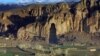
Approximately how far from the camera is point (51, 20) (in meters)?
89.2

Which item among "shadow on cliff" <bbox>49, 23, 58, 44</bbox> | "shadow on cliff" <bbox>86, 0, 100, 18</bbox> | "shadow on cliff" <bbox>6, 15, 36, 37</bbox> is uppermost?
"shadow on cliff" <bbox>86, 0, 100, 18</bbox>

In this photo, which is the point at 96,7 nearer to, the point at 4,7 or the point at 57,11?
the point at 57,11

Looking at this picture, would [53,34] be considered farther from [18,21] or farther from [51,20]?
[18,21]

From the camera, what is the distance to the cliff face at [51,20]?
282ft

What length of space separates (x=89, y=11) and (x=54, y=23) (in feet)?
22.7

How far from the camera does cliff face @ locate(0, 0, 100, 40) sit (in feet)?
282

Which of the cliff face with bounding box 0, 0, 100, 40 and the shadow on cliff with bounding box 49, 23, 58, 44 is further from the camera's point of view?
the cliff face with bounding box 0, 0, 100, 40

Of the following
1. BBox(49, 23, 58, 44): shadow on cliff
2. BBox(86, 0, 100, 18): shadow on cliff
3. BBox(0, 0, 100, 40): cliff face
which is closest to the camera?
BBox(49, 23, 58, 44): shadow on cliff

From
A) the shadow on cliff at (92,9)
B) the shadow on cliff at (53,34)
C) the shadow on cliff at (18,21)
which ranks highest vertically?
the shadow on cliff at (92,9)

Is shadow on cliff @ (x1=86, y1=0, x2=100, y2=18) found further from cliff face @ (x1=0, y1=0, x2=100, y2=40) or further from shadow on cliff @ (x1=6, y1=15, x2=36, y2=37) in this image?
shadow on cliff @ (x1=6, y1=15, x2=36, y2=37)

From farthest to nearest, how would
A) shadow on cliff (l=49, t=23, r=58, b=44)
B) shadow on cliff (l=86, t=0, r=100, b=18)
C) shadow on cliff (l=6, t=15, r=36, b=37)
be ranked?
shadow on cliff (l=6, t=15, r=36, b=37) → shadow on cliff (l=86, t=0, r=100, b=18) → shadow on cliff (l=49, t=23, r=58, b=44)

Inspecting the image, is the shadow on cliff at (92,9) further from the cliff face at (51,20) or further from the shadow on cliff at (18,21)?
the shadow on cliff at (18,21)

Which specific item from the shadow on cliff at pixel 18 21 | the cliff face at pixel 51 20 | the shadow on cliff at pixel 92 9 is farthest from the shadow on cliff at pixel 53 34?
the shadow on cliff at pixel 92 9

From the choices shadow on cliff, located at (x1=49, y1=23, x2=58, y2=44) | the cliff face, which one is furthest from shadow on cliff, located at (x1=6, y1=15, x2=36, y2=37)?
shadow on cliff, located at (x1=49, y1=23, x2=58, y2=44)
